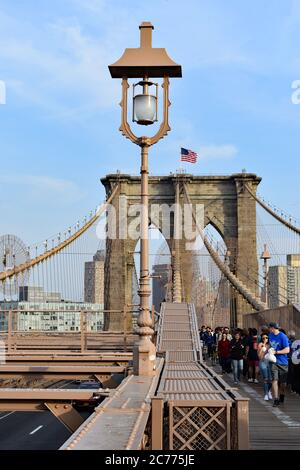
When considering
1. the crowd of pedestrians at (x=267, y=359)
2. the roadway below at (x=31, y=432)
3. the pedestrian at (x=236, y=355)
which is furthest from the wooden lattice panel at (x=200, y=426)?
the roadway below at (x=31, y=432)

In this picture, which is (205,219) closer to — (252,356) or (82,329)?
(82,329)

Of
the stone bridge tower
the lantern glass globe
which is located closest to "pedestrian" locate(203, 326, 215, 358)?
the lantern glass globe

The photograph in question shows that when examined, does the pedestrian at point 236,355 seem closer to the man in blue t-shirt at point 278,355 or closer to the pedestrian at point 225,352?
the pedestrian at point 225,352

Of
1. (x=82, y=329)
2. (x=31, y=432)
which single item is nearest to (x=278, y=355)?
(x=82, y=329)

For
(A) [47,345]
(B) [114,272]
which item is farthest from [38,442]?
(B) [114,272]

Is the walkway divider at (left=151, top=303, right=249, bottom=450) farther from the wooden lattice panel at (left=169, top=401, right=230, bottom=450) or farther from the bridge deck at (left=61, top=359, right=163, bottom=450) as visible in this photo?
the bridge deck at (left=61, top=359, right=163, bottom=450)

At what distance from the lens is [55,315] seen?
22859 millimetres

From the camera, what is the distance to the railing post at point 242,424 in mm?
5422

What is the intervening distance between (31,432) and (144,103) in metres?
16.9

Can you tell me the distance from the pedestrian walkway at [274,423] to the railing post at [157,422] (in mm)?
2443

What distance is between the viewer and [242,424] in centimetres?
550

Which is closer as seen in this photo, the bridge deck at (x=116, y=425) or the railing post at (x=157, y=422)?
the bridge deck at (x=116, y=425)
